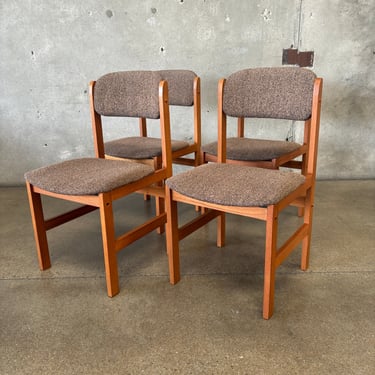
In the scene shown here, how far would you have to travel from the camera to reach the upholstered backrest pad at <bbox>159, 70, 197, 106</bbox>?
2189 millimetres

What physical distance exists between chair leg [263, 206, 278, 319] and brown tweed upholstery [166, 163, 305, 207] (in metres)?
0.06

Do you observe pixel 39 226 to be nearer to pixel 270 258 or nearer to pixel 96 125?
pixel 96 125

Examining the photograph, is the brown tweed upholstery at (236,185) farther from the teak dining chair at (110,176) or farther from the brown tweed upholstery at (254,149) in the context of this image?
the brown tweed upholstery at (254,149)

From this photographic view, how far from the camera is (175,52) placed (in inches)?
107

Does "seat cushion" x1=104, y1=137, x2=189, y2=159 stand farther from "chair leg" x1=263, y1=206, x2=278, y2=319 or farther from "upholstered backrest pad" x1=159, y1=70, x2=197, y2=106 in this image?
"chair leg" x1=263, y1=206, x2=278, y2=319

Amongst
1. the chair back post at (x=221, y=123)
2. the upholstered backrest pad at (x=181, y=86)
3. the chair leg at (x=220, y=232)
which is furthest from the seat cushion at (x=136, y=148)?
the chair leg at (x=220, y=232)

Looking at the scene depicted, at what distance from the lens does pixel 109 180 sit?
139 cm

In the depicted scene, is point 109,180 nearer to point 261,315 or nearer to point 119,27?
point 261,315

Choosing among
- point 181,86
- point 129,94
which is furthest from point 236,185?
point 181,86

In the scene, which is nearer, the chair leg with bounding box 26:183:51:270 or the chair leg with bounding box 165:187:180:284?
the chair leg with bounding box 165:187:180:284

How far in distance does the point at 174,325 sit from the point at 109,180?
0.59m

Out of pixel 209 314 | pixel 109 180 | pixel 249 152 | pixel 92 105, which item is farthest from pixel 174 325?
pixel 92 105

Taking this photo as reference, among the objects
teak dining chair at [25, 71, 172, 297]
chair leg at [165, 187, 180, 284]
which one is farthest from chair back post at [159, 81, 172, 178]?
chair leg at [165, 187, 180, 284]

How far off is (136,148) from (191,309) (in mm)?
1003
